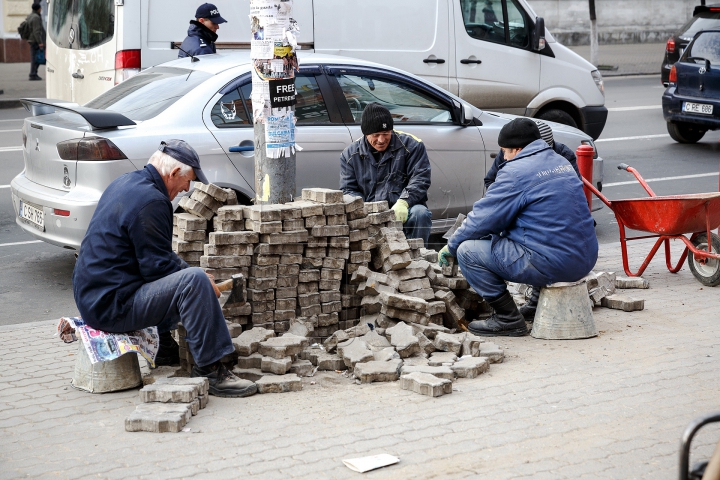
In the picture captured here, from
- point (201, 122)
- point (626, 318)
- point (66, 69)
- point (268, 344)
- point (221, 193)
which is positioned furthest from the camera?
point (66, 69)

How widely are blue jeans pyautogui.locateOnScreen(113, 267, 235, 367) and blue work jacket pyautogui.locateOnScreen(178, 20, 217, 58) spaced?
4629 millimetres

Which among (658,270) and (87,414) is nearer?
(87,414)

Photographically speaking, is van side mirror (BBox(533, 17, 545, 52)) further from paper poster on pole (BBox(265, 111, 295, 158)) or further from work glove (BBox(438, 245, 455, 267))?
paper poster on pole (BBox(265, 111, 295, 158))

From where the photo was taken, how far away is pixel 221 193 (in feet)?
18.4

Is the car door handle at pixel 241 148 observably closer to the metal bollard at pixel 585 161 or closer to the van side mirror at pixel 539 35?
the metal bollard at pixel 585 161

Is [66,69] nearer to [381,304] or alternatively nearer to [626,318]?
[381,304]

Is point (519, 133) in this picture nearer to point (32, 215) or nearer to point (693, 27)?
point (32, 215)

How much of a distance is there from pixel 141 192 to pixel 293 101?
1.50 m

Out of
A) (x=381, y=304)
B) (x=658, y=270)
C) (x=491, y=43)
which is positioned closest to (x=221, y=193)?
(x=381, y=304)

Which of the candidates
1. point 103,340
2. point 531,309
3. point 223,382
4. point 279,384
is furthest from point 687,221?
point 103,340

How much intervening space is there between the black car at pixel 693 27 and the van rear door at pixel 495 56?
14.8 feet

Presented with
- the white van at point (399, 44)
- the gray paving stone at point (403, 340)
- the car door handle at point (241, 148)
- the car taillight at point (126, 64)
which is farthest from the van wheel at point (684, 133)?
the gray paving stone at point (403, 340)

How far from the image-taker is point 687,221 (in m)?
6.97

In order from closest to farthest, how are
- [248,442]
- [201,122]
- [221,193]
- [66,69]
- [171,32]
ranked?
[248,442] → [221,193] → [201,122] → [171,32] → [66,69]
